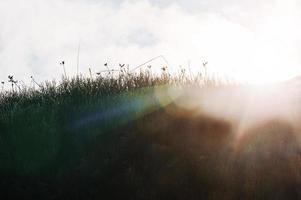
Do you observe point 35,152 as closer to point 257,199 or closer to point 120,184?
point 120,184

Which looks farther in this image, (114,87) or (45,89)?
(45,89)

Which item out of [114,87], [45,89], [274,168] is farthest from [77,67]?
[274,168]

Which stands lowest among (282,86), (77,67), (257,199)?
(257,199)

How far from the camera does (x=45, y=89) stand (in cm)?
1371

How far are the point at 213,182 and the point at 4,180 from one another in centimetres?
337

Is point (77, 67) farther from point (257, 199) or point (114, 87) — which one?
point (257, 199)

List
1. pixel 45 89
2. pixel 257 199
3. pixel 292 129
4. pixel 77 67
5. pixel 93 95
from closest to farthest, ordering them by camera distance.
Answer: pixel 257 199 → pixel 292 129 → pixel 93 95 → pixel 45 89 → pixel 77 67

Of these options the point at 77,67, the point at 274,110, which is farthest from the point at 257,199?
the point at 77,67

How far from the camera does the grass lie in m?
8.33

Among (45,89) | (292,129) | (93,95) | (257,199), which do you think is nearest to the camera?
(257,199)

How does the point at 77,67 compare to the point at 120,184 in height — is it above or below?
above

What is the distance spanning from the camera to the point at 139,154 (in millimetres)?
8945

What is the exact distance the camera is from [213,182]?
27.7 ft

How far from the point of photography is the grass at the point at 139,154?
8328mm
